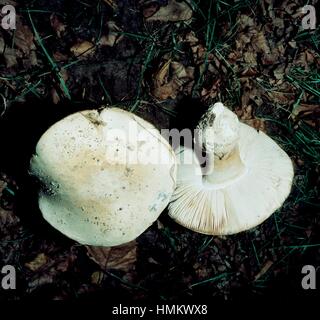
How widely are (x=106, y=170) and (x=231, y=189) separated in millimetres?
891

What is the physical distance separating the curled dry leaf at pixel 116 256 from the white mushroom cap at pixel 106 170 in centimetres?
75

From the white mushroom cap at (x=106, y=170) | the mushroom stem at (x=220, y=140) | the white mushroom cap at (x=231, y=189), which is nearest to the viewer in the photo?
the white mushroom cap at (x=106, y=170)

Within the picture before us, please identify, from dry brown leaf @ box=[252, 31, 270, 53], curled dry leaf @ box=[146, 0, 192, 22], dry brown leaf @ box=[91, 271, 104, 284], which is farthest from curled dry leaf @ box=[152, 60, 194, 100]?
dry brown leaf @ box=[91, 271, 104, 284]

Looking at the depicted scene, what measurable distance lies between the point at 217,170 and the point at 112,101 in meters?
0.99

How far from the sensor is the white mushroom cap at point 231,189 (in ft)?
7.23

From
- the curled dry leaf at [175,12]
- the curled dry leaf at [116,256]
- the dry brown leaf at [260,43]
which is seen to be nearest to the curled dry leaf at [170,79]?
the curled dry leaf at [175,12]

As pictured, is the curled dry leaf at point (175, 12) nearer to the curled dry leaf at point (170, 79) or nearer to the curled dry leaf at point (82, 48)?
the curled dry leaf at point (170, 79)

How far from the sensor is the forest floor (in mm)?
2664

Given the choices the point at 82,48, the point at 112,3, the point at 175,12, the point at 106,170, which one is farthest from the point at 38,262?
the point at 175,12

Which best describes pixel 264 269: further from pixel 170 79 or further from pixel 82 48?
pixel 82 48

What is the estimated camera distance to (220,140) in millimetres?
1951

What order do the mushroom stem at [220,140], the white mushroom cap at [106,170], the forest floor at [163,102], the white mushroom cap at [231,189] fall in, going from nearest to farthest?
the white mushroom cap at [106,170], the mushroom stem at [220,140], the white mushroom cap at [231,189], the forest floor at [163,102]

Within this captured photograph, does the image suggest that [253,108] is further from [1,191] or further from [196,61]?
[1,191]

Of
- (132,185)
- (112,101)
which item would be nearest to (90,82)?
(112,101)
